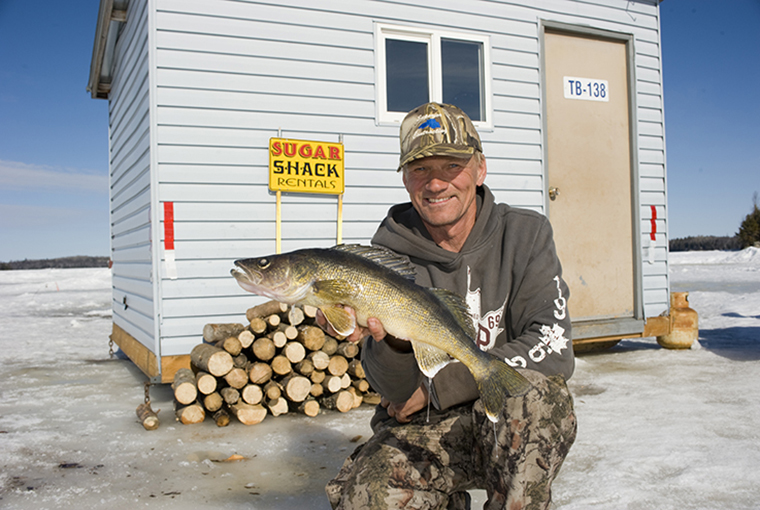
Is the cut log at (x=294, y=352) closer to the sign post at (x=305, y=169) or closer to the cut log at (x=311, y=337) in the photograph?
the cut log at (x=311, y=337)

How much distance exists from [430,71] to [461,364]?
4847 mm

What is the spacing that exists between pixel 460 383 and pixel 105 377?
5.81 m

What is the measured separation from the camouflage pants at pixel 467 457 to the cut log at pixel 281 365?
2.52 metres

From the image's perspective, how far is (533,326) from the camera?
2463 millimetres

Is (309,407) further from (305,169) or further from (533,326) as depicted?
(533,326)

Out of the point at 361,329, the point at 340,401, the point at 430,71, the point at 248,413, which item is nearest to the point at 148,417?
the point at 248,413

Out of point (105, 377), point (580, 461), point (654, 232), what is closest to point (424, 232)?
point (580, 461)

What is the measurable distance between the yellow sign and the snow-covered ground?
2.41 m

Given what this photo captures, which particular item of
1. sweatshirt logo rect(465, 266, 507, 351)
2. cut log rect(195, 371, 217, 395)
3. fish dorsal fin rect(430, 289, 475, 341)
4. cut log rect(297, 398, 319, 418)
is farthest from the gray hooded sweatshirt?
cut log rect(195, 371, 217, 395)

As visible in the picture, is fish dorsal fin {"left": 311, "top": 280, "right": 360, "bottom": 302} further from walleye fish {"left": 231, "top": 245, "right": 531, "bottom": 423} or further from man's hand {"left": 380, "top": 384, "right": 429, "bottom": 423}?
man's hand {"left": 380, "top": 384, "right": 429, "bottom": 423}

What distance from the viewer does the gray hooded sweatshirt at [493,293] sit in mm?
2387

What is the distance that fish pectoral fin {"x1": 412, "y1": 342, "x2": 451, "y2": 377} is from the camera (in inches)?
84.4

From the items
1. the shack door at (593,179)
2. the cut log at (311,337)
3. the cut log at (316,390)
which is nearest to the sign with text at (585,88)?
the shack door at (593,179)

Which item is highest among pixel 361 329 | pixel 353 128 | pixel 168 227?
pixel 353 128
